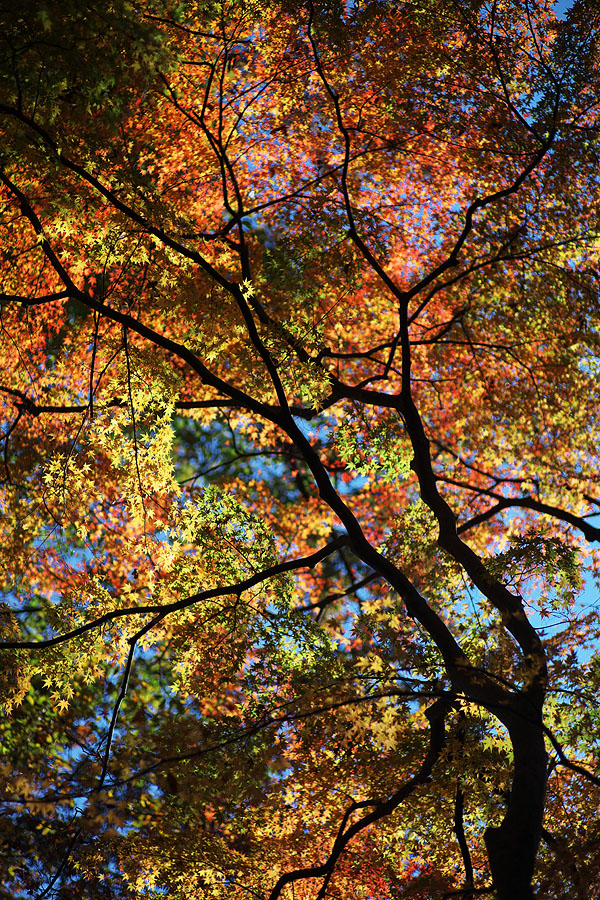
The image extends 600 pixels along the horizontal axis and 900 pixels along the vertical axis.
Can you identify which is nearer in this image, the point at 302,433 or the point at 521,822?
the point at 521,822

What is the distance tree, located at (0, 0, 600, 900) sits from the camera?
6.20 metres

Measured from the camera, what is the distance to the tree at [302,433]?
6.20m

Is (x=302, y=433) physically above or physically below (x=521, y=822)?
above

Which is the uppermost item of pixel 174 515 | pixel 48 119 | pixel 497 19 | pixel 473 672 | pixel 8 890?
pixel 497 19

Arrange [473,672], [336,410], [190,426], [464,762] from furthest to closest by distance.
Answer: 1. [190,426]
2. [336,410]
3. [473,672]
4. [464,762]

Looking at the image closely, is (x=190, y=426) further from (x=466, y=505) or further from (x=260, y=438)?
(x=466, y=505)

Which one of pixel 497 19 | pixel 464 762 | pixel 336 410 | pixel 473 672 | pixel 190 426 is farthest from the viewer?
pixel 190 426

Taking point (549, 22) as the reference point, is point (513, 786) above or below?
below

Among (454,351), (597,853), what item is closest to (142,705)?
(454,351)

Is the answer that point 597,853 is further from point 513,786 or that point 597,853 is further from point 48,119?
point 48,119

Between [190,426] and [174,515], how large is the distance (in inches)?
466

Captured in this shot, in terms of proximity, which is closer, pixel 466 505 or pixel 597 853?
pixel 597 853

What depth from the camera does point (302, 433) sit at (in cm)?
689

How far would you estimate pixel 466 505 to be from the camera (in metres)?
13.1
